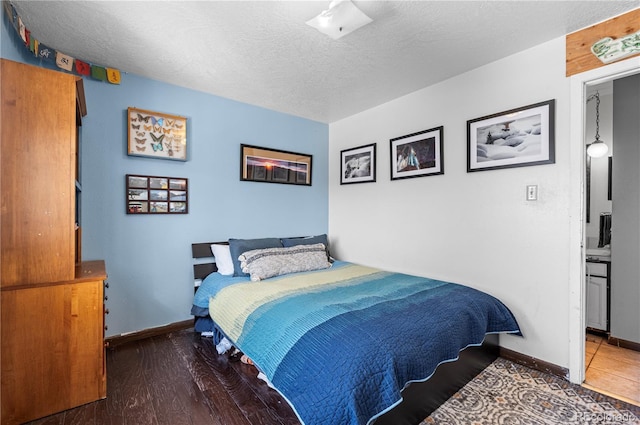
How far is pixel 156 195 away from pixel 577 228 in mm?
3569

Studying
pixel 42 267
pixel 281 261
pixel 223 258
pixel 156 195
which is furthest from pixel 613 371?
pixel 156 195

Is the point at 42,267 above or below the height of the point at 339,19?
below

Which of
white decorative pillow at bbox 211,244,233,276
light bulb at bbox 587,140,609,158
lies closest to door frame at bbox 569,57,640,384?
light bulb at bbox 587,140,609,158

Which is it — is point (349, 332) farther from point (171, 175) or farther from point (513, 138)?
point (171, 175)

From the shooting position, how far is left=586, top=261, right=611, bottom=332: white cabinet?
2795 mm

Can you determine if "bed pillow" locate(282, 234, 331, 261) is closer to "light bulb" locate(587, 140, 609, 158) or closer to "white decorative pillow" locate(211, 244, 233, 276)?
"white decorative pillow" locate(211, 244, 233, 276)

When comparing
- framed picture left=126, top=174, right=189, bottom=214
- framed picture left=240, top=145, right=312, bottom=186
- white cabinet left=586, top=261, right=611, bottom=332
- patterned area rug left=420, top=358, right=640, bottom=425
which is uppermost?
framed picture left=240, top=145, right=312, bottom=186

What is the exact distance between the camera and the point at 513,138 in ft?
7.80

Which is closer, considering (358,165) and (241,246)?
(241,246)

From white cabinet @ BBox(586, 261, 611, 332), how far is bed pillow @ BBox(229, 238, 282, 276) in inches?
128

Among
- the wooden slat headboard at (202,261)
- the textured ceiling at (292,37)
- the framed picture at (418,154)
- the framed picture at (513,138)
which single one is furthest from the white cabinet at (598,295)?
Answer: the wooden slat headboard at (202,261)

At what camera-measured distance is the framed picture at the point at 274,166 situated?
3432 millimetres

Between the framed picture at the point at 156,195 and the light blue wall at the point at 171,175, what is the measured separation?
6 centimetres

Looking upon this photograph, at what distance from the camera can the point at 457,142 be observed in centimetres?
276
